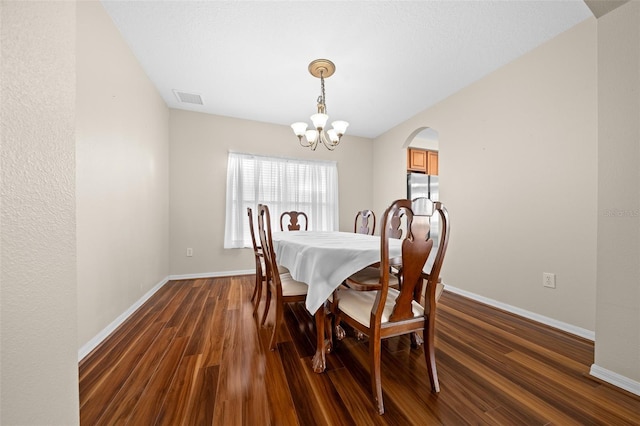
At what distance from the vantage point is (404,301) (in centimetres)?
123

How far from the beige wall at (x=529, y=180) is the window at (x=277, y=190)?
76.9 inches

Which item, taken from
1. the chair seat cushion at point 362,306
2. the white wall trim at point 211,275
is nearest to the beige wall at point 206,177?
the white wall trim at point 211,275

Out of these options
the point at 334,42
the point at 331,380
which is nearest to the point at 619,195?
the point at 331,380

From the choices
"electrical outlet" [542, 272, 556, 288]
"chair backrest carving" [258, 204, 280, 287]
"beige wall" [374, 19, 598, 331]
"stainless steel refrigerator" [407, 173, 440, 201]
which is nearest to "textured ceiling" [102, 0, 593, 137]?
"beige wall" [374, 19, 598, 331]

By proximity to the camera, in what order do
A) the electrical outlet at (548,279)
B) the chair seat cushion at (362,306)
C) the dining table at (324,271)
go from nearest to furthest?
the chair seat cushion at (362,306) → the dining table at (324,271) → the electrical outlet at (548,279)

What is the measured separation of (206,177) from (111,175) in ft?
5.83

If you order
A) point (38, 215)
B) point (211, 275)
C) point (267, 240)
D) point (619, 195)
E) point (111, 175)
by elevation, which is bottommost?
point (211, 275)

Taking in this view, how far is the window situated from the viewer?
3.83 m

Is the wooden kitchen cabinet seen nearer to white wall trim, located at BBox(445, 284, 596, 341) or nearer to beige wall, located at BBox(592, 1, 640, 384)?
white wall trim, located at BBox(445, 284, 596, 341)

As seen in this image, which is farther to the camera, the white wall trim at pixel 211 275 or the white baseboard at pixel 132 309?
the white wall trim at pixel 211 275

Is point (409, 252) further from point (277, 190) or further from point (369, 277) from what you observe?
point (277, 190)

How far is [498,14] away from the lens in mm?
1883

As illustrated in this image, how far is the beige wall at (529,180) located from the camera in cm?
196

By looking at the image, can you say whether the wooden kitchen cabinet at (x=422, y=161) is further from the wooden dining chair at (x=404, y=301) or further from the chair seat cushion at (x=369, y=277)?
the wooden dining chair at (x=404, y=301)
